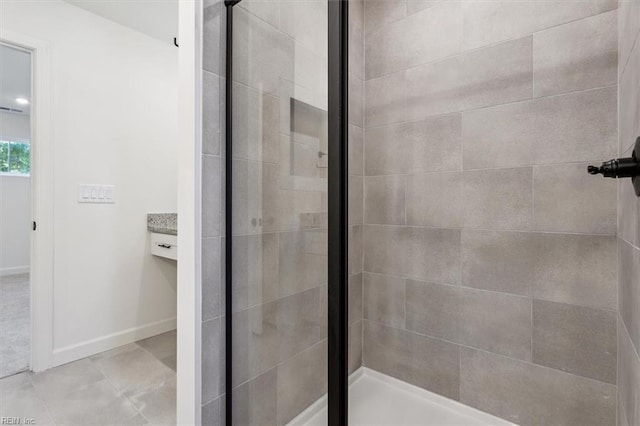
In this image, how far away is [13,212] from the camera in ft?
15.9

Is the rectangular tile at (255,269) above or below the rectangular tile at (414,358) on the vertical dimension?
above

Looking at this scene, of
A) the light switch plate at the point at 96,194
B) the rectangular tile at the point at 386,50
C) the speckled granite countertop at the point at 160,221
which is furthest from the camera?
the speckled granite countertop at the point at 160,221

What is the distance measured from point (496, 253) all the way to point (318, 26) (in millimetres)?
1275

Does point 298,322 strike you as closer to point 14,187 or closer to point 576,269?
point 576,269

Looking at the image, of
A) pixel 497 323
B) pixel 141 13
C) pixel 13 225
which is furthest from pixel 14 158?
pixel 497 323

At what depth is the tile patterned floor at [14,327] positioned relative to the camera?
2094 mm

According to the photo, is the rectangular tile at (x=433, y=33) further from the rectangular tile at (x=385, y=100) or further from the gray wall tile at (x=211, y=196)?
the gray wall tile at (x=211, y=196)

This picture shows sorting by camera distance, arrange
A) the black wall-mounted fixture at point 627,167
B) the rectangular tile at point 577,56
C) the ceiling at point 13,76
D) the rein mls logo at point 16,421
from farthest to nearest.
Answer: the ceiling at point 13,76 → the rein mls logo at point 16,421 → the rectangular tile at point 577,56 → the black wall-mounted fixture at point 627,167

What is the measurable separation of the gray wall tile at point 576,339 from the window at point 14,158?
6.86 metres

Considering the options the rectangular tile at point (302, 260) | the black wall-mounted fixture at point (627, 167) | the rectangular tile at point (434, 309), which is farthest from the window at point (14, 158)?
the black wall-mounted fixture at point (627, 167)

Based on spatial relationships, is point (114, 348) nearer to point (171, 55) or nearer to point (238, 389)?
point (238, 389)

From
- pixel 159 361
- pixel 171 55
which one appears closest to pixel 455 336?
pixel 159 361

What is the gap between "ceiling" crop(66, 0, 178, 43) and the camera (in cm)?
219

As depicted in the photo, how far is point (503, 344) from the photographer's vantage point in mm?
1484
